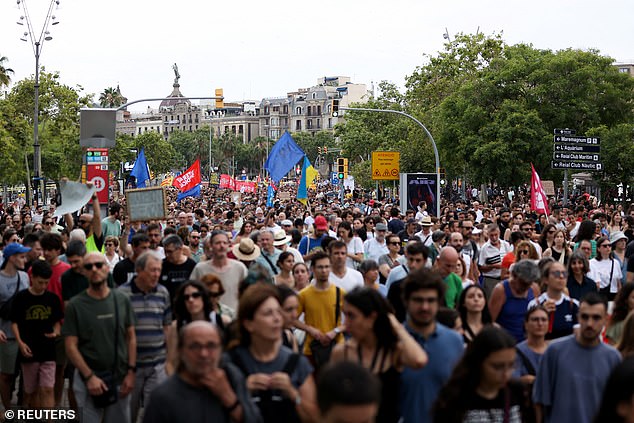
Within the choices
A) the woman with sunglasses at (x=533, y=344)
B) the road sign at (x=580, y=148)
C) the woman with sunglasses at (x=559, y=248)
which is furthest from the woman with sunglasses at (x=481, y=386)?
the road sign at (x=580, y=148)

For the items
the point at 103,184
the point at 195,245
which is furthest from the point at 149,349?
the point at 103,184

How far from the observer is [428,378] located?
5.30m

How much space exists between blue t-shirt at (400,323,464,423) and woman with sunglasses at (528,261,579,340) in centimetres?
254

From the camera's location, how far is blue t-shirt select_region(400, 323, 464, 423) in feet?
17.2

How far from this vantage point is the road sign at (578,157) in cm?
2542

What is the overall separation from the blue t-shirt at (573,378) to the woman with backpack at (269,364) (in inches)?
64.2

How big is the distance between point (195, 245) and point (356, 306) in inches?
313

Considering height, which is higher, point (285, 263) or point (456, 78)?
point (456, 78)

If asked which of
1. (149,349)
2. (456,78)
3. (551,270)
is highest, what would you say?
(456,78)

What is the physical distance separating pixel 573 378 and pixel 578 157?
2052cm

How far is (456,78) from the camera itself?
165 feet

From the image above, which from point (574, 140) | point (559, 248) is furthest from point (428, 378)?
point (574, 140)

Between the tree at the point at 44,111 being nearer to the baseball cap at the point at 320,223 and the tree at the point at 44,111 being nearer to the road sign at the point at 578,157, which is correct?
the road sign at the point at 578,157

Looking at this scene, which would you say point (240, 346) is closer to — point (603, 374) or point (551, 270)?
point (603, 374)
